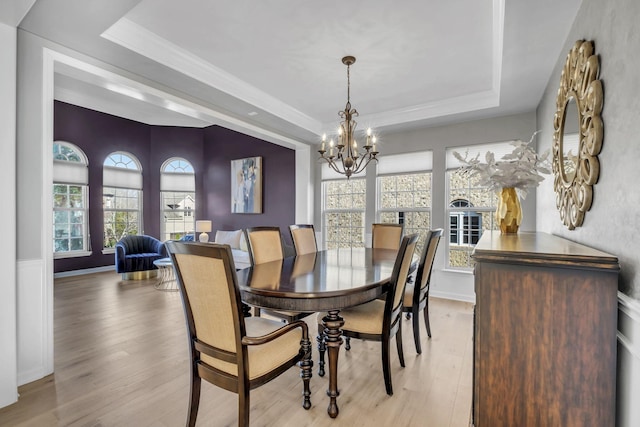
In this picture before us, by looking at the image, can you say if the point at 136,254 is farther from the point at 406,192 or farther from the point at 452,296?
the point at 452,296

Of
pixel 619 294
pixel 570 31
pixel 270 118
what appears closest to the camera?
pixel 619 294

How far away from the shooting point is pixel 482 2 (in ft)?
7.25

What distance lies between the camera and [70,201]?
5805 mm

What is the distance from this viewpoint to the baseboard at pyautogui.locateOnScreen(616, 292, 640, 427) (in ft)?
3.40

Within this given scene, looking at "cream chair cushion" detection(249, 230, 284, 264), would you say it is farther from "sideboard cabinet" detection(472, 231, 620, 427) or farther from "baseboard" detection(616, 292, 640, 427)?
"baseboard" detection(616, 292, 640, 427)

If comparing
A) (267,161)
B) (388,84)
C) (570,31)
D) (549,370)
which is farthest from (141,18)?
(267,161)

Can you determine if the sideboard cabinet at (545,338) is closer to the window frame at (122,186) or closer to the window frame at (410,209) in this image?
the window frame at (410,209)

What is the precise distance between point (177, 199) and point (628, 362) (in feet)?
25.1

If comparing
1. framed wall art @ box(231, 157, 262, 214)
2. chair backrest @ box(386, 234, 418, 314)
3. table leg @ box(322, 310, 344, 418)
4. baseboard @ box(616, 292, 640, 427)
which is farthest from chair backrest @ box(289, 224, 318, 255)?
framed wall art @ box(231, 157, 262, 214)

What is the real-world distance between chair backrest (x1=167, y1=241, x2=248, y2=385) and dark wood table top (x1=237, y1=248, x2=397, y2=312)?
30cm

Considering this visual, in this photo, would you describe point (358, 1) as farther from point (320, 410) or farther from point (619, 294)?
point (320, 410)

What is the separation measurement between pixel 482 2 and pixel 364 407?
2.90 meters

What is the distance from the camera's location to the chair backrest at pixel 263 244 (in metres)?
2.74

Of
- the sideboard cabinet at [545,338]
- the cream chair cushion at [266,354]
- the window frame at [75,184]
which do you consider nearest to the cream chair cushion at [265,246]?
the cream chair cushion at [266,354]
